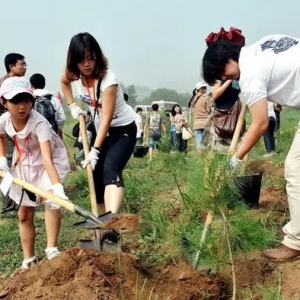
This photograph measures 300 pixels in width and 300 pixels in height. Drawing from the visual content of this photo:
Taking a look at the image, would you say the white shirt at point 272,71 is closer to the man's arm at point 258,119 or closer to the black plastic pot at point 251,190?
the man's arm at point 258,119

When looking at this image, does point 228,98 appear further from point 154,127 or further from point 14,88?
point 154,127

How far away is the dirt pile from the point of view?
2945 millimetres

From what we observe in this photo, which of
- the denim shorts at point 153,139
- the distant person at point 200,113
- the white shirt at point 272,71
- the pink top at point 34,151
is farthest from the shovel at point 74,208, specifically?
Result: the denim shorts at point 153,139

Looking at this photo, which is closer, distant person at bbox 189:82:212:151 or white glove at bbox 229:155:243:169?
white glove at bbox 229:155:243:169

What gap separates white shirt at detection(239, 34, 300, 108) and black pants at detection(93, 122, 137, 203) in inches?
47.1

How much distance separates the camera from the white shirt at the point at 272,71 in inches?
126

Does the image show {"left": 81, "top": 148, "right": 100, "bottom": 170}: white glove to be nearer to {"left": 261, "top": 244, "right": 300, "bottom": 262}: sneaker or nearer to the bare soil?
the bare soil

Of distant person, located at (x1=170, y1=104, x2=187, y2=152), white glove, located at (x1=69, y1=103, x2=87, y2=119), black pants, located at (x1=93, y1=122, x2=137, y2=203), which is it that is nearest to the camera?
black pants, located at (x1=93, y1=122, x2=137, y2=203)

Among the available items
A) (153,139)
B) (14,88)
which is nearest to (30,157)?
(14,88)

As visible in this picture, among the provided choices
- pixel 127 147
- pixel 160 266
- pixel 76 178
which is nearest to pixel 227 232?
pixel 160 266

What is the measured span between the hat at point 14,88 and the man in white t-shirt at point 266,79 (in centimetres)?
129

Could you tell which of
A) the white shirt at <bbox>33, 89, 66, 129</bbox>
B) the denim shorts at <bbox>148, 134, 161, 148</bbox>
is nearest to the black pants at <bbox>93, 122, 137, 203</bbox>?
the white shirt at <bbox>33, 89, 66, 129</bbox>

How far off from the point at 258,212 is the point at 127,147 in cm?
129

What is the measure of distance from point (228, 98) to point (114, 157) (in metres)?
1.95
